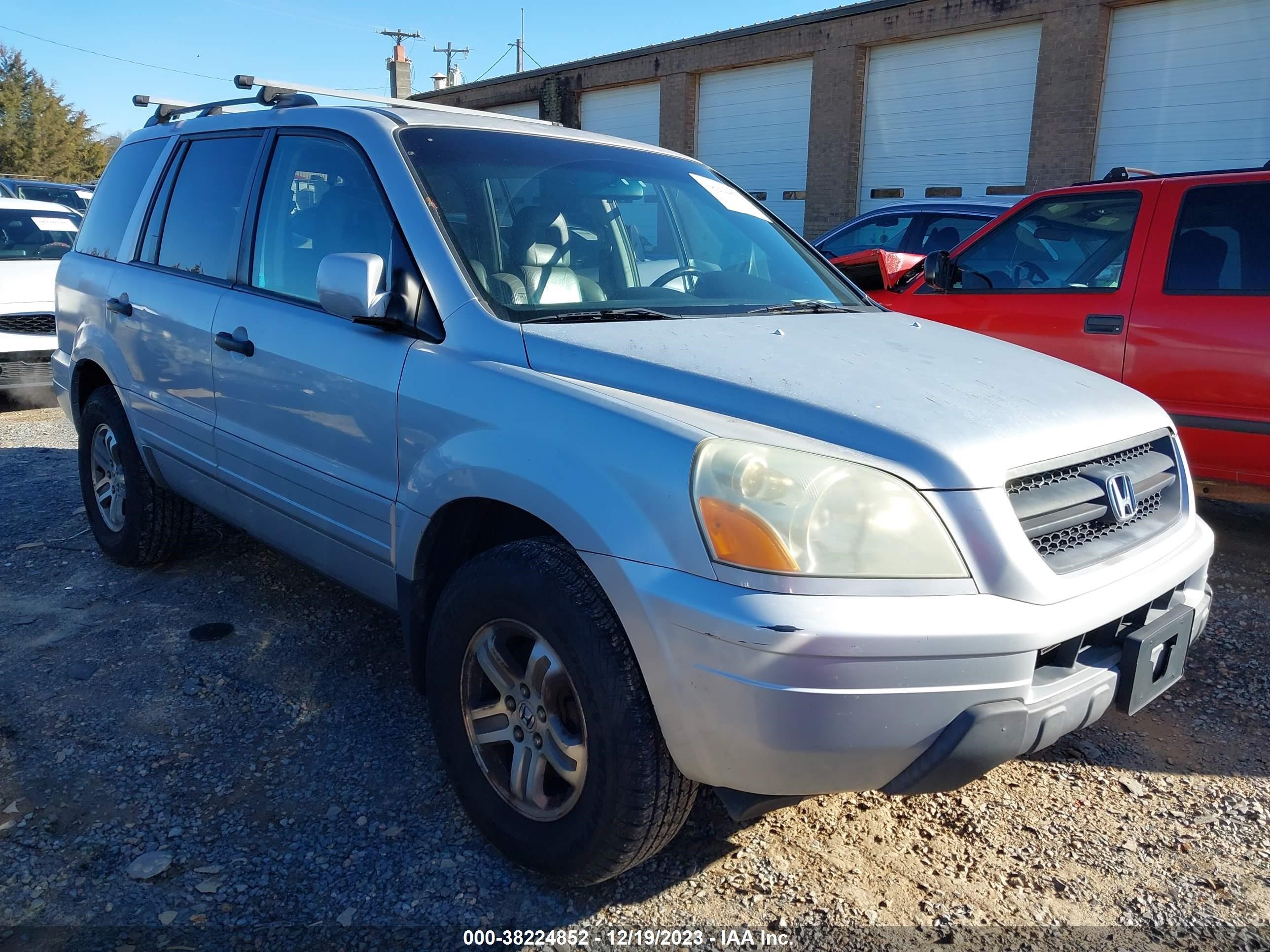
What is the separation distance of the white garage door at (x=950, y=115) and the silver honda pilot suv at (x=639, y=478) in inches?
483

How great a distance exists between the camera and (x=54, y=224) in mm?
9461

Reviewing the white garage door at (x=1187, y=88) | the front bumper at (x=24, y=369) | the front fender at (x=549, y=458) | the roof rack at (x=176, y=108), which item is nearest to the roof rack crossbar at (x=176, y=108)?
the roof rack at (x=176, y=108)

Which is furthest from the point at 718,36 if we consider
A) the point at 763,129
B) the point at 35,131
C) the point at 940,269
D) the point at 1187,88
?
the point at 35,131

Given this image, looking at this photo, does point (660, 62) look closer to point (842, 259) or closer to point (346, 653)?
point (842, 259)

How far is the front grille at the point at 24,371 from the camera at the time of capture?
789cm

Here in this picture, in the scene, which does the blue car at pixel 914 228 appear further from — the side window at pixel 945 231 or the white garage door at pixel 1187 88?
the white garage door at pixel 1187 88

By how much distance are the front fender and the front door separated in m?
0.15

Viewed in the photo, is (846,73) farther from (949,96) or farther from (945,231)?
(945,231)

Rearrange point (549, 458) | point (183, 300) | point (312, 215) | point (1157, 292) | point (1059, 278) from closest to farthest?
point (549, 458) → point (312, 215) → point (183, 300) → point (1157, 292) → point (1059, 278)

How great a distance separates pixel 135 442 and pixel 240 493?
1.01m

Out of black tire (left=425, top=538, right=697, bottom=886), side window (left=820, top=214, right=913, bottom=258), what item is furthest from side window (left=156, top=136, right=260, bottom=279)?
side window (left=820, top=214, right=913, bottom=258)

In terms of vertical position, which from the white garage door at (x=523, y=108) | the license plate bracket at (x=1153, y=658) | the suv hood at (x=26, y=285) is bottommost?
the license plate bracket at (x=1153, y=658)

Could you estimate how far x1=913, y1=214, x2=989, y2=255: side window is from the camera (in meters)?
8.23

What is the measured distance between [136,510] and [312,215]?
1.81 m
